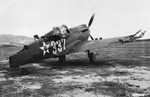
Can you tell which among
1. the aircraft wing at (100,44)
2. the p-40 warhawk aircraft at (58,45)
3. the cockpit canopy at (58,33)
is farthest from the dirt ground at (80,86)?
the aircraft wing at (100,44)

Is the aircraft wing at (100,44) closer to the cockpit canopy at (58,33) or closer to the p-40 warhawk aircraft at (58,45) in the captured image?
the p-40 warhawk aircraft at (58,45)

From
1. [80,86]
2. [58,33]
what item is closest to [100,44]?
[58,33]

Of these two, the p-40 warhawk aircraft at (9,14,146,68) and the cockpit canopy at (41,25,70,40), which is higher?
the cockpit canopy at (41,25,70,40)

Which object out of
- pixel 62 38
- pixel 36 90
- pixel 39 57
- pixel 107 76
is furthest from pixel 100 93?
pixel 62 38

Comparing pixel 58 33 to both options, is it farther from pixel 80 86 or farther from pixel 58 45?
pixel 80 86

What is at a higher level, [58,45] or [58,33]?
[58,33]

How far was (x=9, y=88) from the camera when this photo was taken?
8086 mm

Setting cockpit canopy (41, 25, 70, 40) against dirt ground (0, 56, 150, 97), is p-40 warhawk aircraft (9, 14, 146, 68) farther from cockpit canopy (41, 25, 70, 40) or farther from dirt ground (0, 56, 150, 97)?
dirt ground (0, 56, 150, 97)

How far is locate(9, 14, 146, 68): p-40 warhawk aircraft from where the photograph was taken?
1071 cm

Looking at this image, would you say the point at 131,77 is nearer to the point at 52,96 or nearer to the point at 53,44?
the point at 52,96

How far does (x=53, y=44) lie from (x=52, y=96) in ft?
19.5

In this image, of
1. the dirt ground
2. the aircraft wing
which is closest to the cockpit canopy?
the aircraft wing

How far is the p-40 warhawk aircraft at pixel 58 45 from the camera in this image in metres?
10.7

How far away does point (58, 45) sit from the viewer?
42.3 feet
